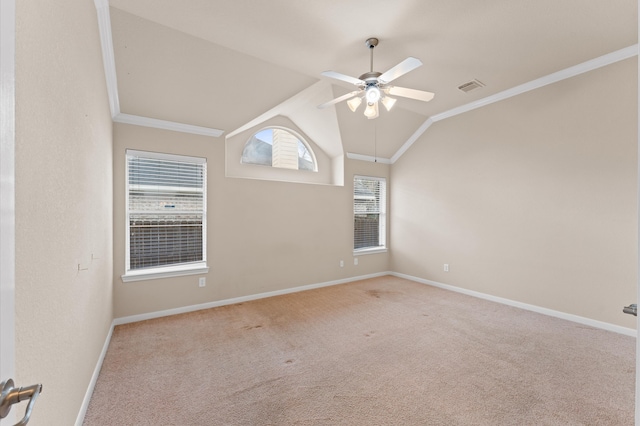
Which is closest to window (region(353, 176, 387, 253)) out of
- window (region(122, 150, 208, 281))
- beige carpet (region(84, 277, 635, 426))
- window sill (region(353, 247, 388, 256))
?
window sill (region(353, 247, 388, 256))

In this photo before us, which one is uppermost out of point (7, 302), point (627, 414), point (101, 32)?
point (101, 32)

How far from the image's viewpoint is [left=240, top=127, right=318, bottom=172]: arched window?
439cm

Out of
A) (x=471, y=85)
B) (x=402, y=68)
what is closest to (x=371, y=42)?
(x=402, y=68)

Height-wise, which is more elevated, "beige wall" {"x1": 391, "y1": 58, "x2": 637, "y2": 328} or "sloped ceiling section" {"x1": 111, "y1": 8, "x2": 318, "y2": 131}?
"sloped ceiling section" {"x1": 111, "y1": 8, "x2": 318, "y2": 131}

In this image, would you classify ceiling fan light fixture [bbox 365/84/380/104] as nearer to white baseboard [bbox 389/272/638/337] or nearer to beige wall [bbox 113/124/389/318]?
beige wall [bbox 113/124/389/318]

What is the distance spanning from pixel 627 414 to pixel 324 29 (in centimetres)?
368

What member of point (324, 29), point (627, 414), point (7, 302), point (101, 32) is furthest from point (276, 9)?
point (627, 414)

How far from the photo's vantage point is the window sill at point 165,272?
319 cm

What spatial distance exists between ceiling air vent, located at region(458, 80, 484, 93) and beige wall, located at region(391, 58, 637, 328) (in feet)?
1.83

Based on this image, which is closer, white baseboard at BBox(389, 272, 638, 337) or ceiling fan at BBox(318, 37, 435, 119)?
ceiling fan at BBox(318, 37, 435, 119)

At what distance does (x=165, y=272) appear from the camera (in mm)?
3375

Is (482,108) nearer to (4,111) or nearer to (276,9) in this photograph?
(276,9)

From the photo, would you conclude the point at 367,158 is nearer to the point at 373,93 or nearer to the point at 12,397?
the point at 373,93

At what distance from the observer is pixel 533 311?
11.7 feet
